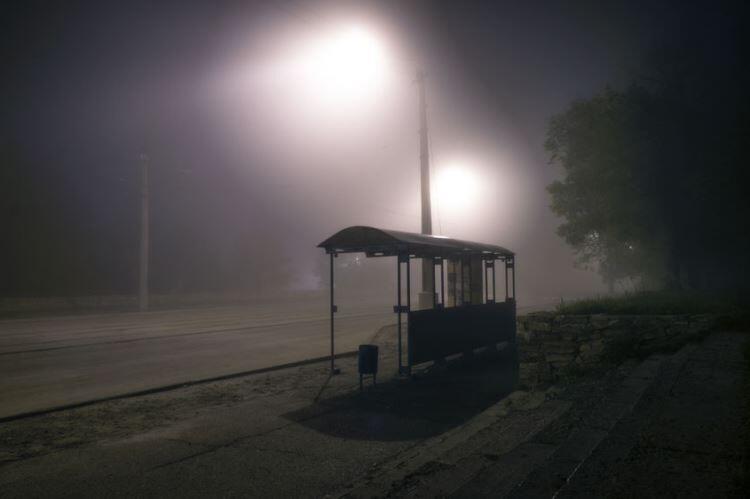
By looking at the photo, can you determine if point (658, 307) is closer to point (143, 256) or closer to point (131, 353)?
point (131, 353)

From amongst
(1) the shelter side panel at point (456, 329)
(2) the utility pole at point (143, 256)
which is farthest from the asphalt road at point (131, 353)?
(2) the utility pole at point (143, 256)

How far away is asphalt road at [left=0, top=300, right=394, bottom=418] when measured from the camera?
381 inches

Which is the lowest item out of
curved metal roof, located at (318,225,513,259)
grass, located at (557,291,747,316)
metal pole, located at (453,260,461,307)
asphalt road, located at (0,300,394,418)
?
asphalt road, located at (0,300,394,418)

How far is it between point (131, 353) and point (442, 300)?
9042mm

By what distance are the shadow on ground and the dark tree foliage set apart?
12.2m

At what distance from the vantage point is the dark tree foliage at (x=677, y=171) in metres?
18.0

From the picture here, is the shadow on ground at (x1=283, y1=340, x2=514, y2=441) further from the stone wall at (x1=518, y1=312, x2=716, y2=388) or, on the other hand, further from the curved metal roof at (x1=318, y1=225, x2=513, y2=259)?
the curved metal roof at (x1=318, y1=225, x2=513, y2=259)

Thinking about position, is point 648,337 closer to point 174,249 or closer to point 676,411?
point 676,411

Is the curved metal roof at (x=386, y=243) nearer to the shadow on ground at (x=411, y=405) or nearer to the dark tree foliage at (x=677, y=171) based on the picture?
the shadow on ground at (x=411, y=405)

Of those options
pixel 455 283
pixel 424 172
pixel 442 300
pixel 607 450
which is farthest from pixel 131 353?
pixel 607 450

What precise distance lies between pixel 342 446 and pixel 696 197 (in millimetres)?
17923

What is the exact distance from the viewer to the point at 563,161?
2447 centimetres

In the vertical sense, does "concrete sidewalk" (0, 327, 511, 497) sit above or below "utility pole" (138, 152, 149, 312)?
below

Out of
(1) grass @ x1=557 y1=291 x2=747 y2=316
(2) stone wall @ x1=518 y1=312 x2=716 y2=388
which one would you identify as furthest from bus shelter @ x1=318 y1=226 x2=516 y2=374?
(1) grass @ x1=557 y1=291 x2=747 y2=316
